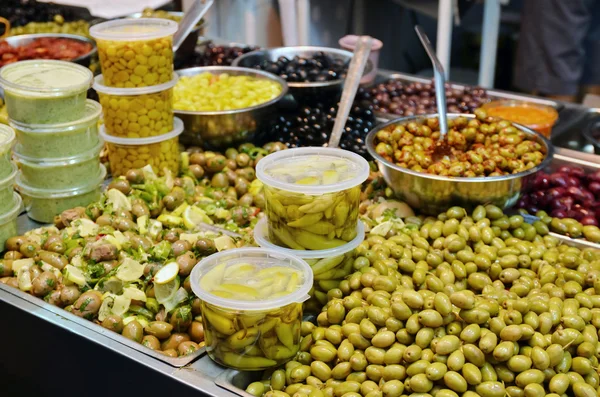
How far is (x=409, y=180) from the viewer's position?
2277mm

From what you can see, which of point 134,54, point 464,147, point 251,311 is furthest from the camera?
point 464,147

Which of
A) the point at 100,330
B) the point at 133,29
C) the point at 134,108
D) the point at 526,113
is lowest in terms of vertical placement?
the point at 100,330

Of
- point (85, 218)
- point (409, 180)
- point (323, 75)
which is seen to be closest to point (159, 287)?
point (85, 218)

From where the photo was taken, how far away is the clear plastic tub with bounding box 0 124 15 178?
2.07m

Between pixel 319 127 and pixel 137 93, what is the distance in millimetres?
731

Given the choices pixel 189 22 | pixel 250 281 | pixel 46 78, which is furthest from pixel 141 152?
pixel 250 281

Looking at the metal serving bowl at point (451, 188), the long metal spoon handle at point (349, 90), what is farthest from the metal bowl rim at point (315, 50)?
the metal serving bowl at point (451, 188)

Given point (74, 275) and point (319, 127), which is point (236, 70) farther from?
point (74, 275)

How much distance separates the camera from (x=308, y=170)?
74.0 inches

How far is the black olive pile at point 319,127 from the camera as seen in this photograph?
2.73 meters

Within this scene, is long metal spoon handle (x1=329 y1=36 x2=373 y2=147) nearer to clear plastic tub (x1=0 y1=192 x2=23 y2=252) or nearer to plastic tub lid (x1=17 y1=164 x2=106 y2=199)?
plastic tub lid (x1=17 y1=164 x2=106 y2=199)

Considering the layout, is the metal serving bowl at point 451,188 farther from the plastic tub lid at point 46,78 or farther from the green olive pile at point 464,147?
the plastic tub lid at point 46,78

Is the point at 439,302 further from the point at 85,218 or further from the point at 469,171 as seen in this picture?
the point at 85,218

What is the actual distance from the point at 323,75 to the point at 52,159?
1.25 m
